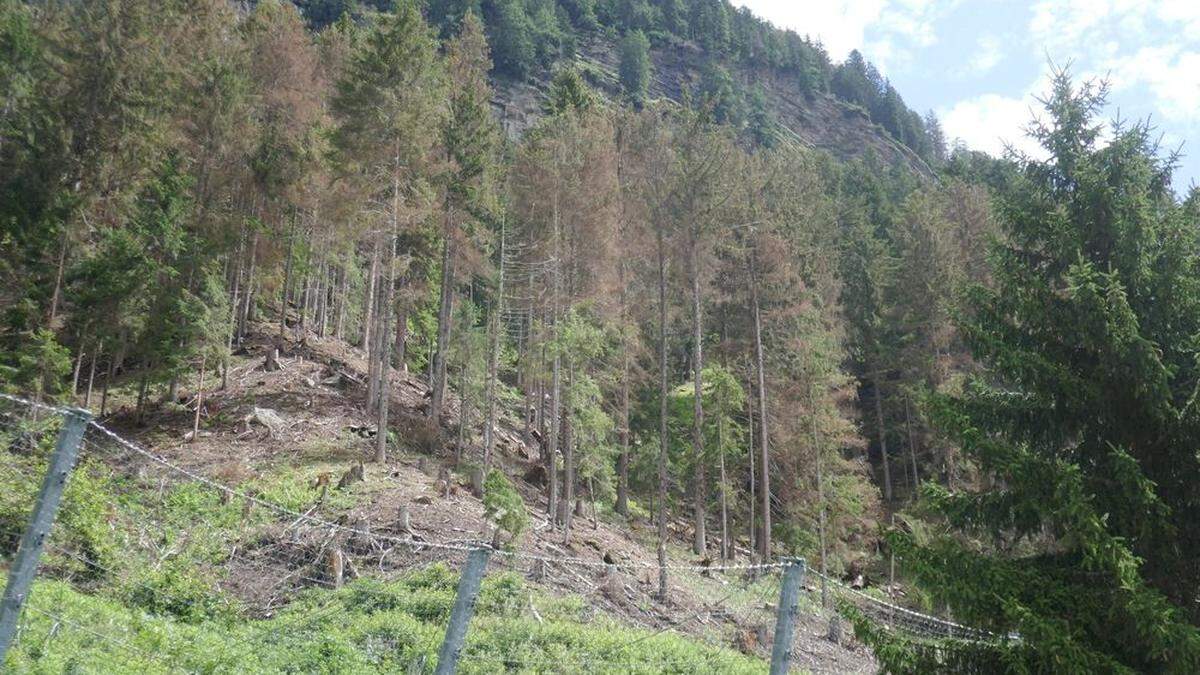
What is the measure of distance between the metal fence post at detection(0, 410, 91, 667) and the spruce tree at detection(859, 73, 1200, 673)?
7132 millimetres

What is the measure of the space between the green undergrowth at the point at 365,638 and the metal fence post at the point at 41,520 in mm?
3266

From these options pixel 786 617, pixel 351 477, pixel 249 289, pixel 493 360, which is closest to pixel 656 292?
pixel 493 360

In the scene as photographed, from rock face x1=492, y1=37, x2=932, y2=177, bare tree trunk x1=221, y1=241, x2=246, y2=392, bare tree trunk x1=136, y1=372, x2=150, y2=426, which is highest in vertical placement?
rock face x1=492, y1=37, x2=932, y2=177

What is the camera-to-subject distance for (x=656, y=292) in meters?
26.3

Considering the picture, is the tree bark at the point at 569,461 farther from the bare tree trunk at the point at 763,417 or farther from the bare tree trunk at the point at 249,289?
the bare tree trunk at the point at 249,289

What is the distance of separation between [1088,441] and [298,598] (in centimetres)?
1154

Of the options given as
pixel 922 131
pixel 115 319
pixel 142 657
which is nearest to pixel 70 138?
pixel 115 319

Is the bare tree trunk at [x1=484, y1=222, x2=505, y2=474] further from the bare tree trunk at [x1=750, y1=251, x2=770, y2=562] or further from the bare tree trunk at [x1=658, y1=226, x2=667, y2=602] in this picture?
the bare tree trunk at [x1=750, y1=251, x2=770, y2=562]

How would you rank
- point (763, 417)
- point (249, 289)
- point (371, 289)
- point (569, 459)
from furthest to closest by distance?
point (371, 289) → point (249, 289) → point (763, 417) → point (569, 459)

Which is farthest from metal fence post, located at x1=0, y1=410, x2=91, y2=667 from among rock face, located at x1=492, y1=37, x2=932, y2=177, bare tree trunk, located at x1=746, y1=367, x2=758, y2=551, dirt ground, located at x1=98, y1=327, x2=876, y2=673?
rock face, located at x1=492, y1=37, x2=932, y2=177

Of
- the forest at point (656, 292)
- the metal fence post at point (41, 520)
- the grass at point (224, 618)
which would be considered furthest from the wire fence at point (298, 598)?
the metal fence post at point (41, 520)

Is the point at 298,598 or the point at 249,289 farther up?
the point at 249,289

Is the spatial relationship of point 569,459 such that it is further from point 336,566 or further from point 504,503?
point 336,566

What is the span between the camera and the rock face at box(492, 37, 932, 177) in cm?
9299
